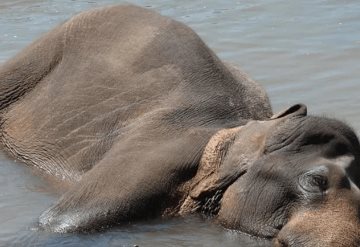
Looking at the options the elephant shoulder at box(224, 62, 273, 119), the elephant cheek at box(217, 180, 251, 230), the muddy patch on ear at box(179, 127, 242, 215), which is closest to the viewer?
the elephant cheek at box(217, 180, 251, 230)

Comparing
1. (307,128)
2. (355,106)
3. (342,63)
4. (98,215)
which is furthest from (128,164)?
(342,63)

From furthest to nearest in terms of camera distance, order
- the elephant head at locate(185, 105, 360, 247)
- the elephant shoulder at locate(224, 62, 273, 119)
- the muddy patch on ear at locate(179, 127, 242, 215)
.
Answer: the elephant shoulder at locate(224, 62, 273, 119) < the muddy patch on ear at locate(179, 127, 242, 215) < the elephant head at locate(185, 105, 360, 247)

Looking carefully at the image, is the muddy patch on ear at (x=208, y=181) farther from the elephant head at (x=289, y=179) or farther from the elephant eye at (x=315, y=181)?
the elephant eye at (x=315, y=181)

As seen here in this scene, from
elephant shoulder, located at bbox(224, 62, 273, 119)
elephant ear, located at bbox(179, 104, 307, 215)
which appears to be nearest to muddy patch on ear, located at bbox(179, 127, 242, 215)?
elephant ear, located at bbox(179, 104, 307, 215)

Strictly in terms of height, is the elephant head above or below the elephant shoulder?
below

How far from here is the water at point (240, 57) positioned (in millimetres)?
5219

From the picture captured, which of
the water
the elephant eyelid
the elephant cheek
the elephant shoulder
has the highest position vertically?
the elephant shoulder

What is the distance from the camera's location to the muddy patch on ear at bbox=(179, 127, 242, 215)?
5.27 meters

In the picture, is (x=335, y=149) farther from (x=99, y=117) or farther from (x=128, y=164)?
(x=99, y=117)

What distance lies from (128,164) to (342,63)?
11.9ft

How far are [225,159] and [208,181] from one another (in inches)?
5.0

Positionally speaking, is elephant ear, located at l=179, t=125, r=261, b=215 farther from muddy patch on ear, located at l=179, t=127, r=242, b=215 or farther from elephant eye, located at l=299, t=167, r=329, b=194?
elephant eye, located at l=299, t=167, r=329, b=194

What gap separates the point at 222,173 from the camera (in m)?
5.23

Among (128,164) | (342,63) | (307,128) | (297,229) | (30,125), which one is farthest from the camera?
(342,63)
